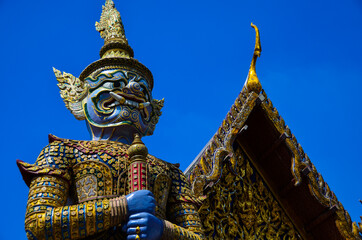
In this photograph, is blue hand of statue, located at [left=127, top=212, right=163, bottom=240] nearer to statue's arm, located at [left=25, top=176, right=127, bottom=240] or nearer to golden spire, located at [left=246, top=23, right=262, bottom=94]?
statue's arm, located at [left=25, top=176, right=127, bottom=240]

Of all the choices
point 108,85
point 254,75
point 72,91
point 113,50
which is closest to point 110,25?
point 113,50

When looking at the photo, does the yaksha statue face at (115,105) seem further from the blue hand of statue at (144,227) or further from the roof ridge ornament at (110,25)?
the blue hand of statue at (144,227)

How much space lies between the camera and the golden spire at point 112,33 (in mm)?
5410

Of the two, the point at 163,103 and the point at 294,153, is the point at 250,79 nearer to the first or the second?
the point at 294,153

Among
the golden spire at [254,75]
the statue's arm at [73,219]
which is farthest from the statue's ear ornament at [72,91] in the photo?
the golden spire at [254,75]

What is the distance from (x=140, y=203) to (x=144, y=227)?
16 centimetres

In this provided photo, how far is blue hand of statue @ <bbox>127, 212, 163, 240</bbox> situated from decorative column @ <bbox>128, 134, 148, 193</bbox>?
11.0 inches

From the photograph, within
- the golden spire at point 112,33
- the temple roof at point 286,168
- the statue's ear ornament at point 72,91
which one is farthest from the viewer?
the temple roof at point 286,168

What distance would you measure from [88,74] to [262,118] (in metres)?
2.03

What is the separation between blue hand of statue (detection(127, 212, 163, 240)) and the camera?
3932 millimetres

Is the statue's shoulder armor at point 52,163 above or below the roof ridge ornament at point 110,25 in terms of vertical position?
below

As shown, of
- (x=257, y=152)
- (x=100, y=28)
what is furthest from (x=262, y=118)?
(x=100, y=28)

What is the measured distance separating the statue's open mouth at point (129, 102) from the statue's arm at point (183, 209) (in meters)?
0.56

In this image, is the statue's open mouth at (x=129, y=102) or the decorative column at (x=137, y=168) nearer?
the decorative column at (x=137, y=168)
